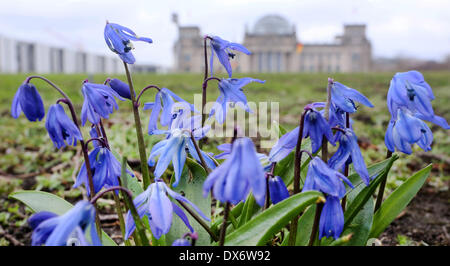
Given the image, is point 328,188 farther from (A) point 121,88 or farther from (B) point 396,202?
(A) point 121,88

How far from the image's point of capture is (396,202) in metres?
1.03

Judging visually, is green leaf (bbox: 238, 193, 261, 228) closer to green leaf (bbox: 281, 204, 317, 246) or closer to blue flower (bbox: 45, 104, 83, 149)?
green leaf (bbox: 281, 204, 317, 246)

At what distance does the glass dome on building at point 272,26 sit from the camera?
193 ft

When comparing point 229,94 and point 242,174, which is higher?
point 229,94

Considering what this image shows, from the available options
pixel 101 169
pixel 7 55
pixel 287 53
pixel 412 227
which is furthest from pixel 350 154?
pixel 7 55

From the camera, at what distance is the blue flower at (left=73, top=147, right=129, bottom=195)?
2.95 ft

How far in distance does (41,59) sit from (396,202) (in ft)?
230

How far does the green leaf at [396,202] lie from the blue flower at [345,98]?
0.28m

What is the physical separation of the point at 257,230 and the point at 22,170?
2464 mm

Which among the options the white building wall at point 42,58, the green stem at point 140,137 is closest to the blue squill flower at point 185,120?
the green stem at point 140,137

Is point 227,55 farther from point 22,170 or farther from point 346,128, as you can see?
point 22,170

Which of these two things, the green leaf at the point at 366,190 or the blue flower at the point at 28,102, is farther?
the green leaf at the point at 366,190

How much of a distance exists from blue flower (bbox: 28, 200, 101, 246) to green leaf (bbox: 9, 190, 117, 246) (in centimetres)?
32

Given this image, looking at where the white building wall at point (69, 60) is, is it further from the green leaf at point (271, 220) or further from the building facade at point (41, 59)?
the green leaf at point (271, 220)
